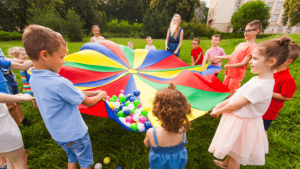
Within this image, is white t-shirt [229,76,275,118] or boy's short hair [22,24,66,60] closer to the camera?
boy's short hair [22,24,66,60]

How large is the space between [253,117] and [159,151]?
996mm

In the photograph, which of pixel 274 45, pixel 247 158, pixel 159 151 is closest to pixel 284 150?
pixel 247 158

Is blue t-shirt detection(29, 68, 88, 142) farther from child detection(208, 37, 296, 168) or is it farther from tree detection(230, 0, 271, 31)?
tree detection(230, 0, 271, 31)

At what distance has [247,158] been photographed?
57.5 inches

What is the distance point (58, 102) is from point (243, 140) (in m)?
1.79

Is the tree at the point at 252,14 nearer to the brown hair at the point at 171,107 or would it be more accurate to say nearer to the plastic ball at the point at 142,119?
the plastic ball at the point at 142,119

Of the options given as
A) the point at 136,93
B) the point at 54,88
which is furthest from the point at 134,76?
the point at 54,88

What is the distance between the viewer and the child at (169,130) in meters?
1.07

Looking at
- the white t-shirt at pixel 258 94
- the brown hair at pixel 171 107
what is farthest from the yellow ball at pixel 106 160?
the white t-shirt at pixel 258 94

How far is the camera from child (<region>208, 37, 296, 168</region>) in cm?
125

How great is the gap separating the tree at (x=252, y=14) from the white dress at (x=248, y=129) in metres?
26.5

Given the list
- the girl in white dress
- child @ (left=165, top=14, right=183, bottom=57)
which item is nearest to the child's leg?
the girl in white dress

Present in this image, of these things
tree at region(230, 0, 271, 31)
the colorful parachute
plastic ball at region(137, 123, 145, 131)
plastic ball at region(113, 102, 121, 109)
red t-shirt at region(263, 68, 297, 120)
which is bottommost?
plastic ball at region(137, 123, 145, 131)

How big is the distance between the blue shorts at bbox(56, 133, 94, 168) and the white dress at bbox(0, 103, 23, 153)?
0.41m
